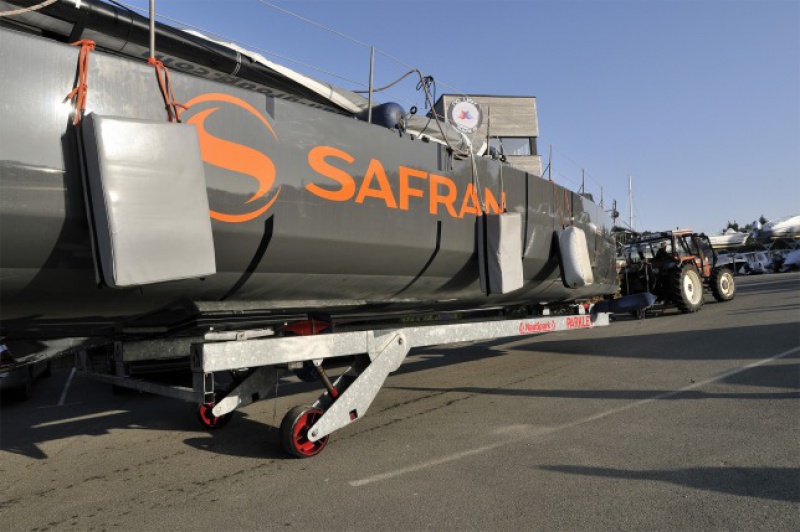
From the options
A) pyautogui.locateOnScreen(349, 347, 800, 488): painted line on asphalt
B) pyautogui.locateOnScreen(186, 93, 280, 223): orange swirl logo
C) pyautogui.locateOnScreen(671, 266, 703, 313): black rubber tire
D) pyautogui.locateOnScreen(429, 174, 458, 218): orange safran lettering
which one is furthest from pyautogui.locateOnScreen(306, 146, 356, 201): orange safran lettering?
pyautogui.locateOnScreen(671, 266, 703, 313): black rubber tire

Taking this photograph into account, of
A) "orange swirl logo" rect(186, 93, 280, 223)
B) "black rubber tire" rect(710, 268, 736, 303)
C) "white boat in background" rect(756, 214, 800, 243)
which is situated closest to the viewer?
"orange swirl logo" rect(186, 93, 280, 223)

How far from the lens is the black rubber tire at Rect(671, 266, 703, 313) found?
11.9 meters

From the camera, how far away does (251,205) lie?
325 centimetres

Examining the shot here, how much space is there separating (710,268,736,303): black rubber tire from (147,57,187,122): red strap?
14.6 m

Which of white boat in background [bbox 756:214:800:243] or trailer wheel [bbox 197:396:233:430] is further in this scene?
white boat in background [bbox 756:214:800:243]

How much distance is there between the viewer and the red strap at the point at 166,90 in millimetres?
2922

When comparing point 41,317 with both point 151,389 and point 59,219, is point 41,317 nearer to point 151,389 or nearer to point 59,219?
point 59,219

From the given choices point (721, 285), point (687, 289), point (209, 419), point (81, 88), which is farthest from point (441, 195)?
point (721, 285)

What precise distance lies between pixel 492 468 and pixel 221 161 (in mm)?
2554

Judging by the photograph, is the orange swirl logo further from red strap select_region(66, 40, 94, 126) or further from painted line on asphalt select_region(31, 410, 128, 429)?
painted line on asphalt select_region(31, 410, 128, 429)

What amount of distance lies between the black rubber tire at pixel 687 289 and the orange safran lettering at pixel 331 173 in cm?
1045

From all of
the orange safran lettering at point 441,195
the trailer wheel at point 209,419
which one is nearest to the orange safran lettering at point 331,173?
the orange safran lettering at point 441,195

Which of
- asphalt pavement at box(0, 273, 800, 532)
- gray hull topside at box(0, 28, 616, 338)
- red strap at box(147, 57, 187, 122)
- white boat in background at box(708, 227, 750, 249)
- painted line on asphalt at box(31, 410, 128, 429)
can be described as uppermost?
white boat in background at box(708, 227, 750, 249)

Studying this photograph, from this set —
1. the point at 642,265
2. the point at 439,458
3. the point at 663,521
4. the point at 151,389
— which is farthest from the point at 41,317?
the point at 642,265
